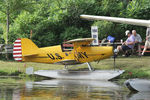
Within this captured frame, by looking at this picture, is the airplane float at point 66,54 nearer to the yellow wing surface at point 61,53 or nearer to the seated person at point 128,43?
the yellow wing surface at point 61,53

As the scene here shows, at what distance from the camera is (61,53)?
17.1 m

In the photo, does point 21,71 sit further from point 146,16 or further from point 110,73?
point 146,16

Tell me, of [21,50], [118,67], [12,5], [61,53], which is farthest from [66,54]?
[12,5]

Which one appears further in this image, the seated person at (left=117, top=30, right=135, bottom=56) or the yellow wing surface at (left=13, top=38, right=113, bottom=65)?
the yellow wing surface at (left=13, top=38, right=113, bottom=65)

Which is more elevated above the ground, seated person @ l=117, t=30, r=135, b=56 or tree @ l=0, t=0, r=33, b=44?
tree @ l=0, t=0, r=33, b=44

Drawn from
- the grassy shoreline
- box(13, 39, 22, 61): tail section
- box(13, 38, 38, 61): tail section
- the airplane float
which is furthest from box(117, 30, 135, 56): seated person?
box(13, 39, 22, 61): tail section

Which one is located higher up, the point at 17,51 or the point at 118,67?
the point at 17,51

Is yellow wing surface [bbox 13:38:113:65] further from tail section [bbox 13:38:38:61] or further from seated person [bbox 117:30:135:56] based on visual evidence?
seated person [bbox 117:30:135:56]

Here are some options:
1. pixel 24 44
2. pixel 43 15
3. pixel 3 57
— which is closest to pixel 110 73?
pixel 24 44

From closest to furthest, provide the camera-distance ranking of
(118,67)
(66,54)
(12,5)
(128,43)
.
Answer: (128,43) → (66,54) → (118,67) → (12,5)

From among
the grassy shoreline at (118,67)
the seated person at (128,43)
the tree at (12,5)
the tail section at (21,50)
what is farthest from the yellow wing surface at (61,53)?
the tree at (12,5)

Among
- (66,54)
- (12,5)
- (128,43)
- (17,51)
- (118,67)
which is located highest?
(12,5)

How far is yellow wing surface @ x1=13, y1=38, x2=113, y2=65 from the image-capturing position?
654 inches

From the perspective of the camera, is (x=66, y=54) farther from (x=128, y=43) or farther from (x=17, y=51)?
(x=128, y=43)
